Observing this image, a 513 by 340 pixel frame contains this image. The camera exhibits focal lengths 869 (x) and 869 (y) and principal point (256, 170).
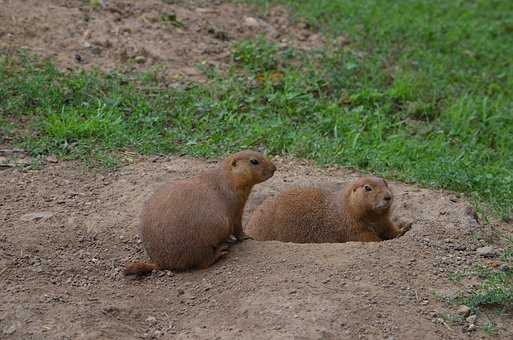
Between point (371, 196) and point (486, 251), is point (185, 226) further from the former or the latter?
point (486, 251)

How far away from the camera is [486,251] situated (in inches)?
202

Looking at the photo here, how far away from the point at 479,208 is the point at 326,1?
4125 millimetres

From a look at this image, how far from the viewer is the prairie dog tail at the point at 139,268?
15.7ft

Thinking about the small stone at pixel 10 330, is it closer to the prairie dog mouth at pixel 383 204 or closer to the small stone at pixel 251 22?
the prairie dog mouth at pixel 383 204

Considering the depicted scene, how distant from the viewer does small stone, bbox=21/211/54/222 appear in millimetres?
5336

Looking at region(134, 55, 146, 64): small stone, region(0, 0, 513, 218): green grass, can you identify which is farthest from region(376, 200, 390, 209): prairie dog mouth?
region(134, 55, 146, 64): small stone

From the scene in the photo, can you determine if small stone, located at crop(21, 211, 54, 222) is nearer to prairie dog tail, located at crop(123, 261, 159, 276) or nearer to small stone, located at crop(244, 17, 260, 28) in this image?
prairie dog tail, located at crop(123, 261, 159, 276)

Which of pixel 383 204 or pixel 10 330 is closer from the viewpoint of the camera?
pixel 10 330

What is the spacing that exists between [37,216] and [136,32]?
2.98 metres

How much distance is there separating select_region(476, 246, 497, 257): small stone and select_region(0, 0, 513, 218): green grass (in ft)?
2.34

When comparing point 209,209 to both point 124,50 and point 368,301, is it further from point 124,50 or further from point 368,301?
point 124,50

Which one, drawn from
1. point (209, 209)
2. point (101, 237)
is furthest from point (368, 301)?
point (101, 237)

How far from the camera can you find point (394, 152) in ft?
22.5

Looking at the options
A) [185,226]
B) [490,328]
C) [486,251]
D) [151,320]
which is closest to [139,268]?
[185,226]
